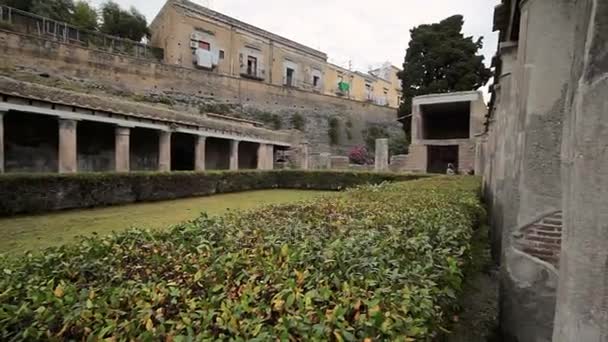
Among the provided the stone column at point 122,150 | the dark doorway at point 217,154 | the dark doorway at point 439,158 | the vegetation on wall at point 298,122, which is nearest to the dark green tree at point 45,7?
the dark doorway at point 217,154

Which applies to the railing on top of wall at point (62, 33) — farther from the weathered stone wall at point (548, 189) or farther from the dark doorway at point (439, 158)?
the weathered stone wall at point (548, 189)

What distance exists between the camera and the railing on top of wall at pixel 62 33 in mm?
21656

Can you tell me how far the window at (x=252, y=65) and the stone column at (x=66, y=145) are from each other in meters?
22.6

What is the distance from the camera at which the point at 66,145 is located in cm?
1436

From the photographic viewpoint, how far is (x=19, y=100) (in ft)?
42.3

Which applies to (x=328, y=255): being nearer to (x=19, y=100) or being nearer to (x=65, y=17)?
(x=19, y=100)

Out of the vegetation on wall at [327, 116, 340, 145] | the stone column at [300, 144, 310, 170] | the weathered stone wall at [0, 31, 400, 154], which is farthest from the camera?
the vegetation on wall at [327, 116, 340, 145]

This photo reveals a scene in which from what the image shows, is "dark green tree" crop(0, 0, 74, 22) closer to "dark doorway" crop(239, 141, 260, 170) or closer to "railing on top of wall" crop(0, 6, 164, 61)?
"railing on top of wall" crop(0, 6, 164, 61)

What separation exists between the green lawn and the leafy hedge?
3.66 m

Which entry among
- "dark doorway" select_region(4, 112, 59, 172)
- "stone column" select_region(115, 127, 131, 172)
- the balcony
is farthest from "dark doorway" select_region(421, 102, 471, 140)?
"dark doorway" select_region(4, 112, 59, 172)

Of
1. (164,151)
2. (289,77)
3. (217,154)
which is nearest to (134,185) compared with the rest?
(164,151)

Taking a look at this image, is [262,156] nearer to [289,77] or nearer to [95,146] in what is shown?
[95,146]

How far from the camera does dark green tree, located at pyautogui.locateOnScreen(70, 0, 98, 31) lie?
27000 millimetres

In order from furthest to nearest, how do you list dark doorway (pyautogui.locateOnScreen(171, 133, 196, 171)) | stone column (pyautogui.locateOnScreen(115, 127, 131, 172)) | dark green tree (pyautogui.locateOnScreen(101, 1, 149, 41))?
dark green tree (pyautogui.locateOnScreen(101, 1, 149, 41)) → dark doorway (pyautogui.locateOnScreen(171, 133, 196, 171)) → stone column (pyautogui.locateOnScreen(115, 127, 131, 172))
